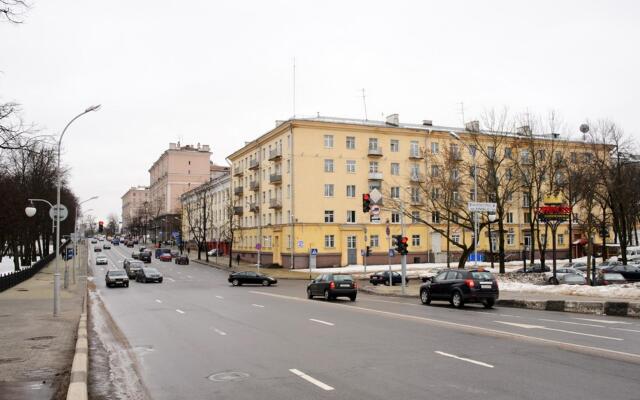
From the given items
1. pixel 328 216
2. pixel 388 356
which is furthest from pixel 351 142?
pixel 388 356

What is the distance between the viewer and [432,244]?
71.2m

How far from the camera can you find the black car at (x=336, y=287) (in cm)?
2970

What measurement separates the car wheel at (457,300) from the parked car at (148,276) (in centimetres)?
3225

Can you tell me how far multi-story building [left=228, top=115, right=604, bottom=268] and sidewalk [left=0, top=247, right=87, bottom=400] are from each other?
42.4 meters

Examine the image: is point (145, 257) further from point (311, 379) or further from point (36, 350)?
point (311, 379)

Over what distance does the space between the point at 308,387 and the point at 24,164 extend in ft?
194

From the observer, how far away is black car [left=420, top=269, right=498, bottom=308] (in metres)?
24.3

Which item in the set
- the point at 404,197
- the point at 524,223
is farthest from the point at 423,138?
the point at 524,223

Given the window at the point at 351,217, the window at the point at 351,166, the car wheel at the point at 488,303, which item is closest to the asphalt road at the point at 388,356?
the car wheel at the point at 488,303

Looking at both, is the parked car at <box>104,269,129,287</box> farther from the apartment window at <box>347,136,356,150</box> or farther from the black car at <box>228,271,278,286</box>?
the apartment window at <box>347,136,356,150</box>

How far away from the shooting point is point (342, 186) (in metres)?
67.6

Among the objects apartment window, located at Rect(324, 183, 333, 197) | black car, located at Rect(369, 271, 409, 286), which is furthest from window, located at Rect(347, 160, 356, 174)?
black car, located at Rect(369, 271, 409, 286)

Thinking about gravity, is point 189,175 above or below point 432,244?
above

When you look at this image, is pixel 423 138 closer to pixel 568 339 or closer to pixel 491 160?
pixel 491 160
